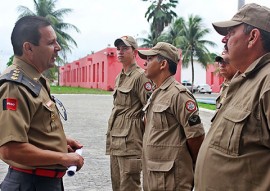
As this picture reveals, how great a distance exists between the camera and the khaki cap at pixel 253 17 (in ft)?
6.18

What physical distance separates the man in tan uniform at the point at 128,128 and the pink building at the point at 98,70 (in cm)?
1771

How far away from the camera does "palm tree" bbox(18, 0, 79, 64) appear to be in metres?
34.8

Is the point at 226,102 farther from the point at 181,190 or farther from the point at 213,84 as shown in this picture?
the point at 213,84

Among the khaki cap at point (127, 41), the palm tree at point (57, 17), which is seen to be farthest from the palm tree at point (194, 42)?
the khaki cap at point (127, 41)

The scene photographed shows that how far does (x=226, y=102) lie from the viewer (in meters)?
1.98

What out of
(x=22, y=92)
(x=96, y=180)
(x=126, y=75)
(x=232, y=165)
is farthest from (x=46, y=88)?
(x=96, y=180)

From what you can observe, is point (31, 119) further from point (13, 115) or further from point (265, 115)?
point (265, 115)

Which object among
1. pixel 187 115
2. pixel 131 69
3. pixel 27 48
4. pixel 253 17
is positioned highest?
pixel 253 17

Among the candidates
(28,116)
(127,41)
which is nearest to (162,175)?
(28,116)

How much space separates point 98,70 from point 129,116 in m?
37.5

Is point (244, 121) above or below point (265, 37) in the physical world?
below

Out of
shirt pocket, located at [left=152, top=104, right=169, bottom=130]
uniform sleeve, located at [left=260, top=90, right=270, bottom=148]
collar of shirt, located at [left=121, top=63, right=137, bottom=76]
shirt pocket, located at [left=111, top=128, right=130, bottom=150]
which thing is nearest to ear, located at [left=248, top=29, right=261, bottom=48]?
uniform sleeve, located at [left=260, top=90, right=270, bottom=148]

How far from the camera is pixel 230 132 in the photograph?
1.84 metres

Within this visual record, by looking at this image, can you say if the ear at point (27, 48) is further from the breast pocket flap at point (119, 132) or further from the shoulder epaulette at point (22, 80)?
the breast pocket flap at point (119, 132)
